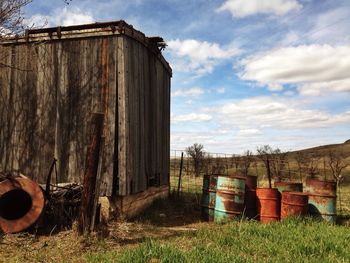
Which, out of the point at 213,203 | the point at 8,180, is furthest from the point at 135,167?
the point at 8,180

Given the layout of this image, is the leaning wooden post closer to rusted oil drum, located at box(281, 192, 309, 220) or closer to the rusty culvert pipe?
the rusty culvert pipe

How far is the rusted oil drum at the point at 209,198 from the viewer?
9859 millimetres

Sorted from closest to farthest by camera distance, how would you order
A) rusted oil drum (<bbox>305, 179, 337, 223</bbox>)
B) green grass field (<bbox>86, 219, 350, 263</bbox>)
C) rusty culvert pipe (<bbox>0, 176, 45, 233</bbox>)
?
green grass field (<bbox>86, 219, 350, 263</bbox>)
rusty culvert pipe (<bbox>0, 176, 45, 233</bbox>)
rusted oil drum (<bbox>305, 179, 337, 223</bbox>)

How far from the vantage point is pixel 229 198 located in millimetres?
9461

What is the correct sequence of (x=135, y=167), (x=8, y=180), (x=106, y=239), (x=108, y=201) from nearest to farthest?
(x=106, y=239) < (x=8, y=180) < (x=108, y=201) < (x=135, y=167)

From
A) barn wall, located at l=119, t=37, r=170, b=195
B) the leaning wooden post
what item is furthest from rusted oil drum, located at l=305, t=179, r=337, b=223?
the leaning wooden post

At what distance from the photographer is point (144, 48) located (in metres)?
10.3

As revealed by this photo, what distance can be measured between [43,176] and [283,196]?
19.3 ft

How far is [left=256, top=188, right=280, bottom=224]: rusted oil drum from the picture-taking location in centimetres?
935

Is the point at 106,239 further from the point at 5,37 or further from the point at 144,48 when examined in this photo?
the point at 5,37

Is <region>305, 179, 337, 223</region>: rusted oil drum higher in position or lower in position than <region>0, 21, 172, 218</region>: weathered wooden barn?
lower

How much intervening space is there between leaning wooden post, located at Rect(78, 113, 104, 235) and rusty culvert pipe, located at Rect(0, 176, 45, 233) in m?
1.23

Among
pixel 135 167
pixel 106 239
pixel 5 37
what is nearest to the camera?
pixel 106 239

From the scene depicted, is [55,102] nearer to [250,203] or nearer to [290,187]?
[250,203]
